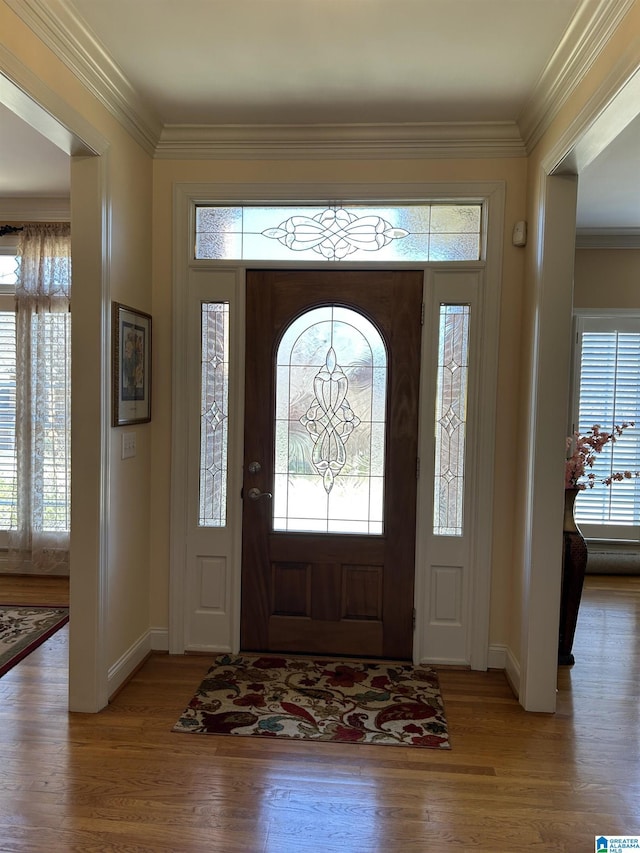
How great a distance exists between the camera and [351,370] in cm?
321

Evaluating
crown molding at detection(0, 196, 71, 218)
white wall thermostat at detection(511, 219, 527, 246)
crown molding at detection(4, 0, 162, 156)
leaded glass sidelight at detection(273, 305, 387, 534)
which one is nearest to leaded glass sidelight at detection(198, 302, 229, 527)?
leaded glass sidelight at detection(273, 305, 387, 534)

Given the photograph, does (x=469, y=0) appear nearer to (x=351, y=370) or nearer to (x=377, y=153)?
(x=377, y=153)

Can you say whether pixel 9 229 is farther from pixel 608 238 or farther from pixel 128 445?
pixel 608 238

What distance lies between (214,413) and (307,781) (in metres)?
1.86

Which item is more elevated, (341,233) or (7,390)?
(341,233)

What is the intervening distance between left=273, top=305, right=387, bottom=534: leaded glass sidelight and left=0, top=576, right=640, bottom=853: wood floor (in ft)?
3.51

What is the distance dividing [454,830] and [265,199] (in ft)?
9.82

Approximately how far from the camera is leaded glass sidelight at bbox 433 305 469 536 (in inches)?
123

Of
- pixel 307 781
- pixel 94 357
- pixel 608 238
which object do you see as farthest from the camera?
pixel 608 238

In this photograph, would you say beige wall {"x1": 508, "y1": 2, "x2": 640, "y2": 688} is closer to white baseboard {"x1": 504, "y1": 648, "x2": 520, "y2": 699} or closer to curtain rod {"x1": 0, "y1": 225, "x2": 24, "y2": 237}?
white baseboard {"x1": 504, "y1": 648, "x2": 520, "y2": 699}

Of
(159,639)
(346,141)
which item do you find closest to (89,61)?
(346,141)

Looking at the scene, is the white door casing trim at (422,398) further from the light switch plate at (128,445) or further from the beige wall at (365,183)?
the light switch plate at (128,445)

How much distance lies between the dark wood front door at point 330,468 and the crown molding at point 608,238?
2.59m

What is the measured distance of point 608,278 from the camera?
4.89 metres
